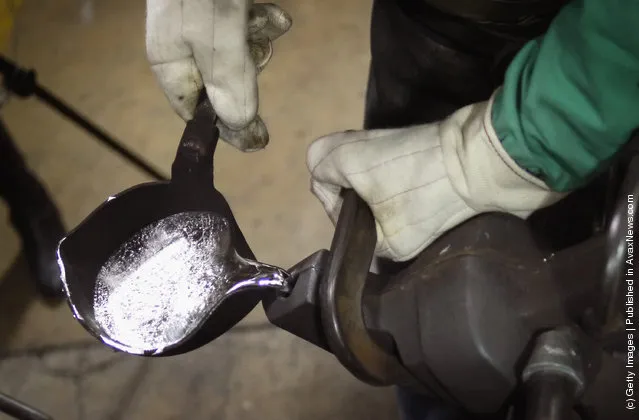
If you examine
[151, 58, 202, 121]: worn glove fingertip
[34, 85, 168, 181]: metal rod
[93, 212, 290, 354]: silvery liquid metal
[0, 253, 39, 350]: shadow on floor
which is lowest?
[0, 253, 39, 350]: shadow on floor

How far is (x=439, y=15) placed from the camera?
550 millimetres

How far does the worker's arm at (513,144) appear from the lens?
0.40 metres

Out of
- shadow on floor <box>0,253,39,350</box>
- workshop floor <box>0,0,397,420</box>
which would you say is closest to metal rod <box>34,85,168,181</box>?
workshop floor <box>0,0,397,420</box>

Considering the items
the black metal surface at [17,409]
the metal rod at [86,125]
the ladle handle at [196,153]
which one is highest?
the ladle handle at [196,153]

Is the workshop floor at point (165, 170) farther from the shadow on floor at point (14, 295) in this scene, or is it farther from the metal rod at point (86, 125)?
the metal rod at point (86, 125)

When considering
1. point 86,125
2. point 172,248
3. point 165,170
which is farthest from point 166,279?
point 165,170

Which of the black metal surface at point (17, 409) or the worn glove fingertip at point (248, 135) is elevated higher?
the worn glove fingertip at point (248, 135)

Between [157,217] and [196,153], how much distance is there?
0.23 ft

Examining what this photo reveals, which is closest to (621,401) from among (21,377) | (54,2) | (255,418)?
(255,418)

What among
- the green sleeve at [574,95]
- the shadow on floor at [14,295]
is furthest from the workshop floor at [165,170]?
the green sleeve at [574,95]

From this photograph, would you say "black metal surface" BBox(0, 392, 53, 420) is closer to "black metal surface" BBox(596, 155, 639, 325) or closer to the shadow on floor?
the shadow on floor

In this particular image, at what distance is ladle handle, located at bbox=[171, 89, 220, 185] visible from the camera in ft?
1.65

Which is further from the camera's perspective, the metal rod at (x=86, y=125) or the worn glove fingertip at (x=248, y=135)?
the metal rod at (x=86, y=125)

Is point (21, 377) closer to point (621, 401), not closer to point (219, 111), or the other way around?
point (219, 111)
